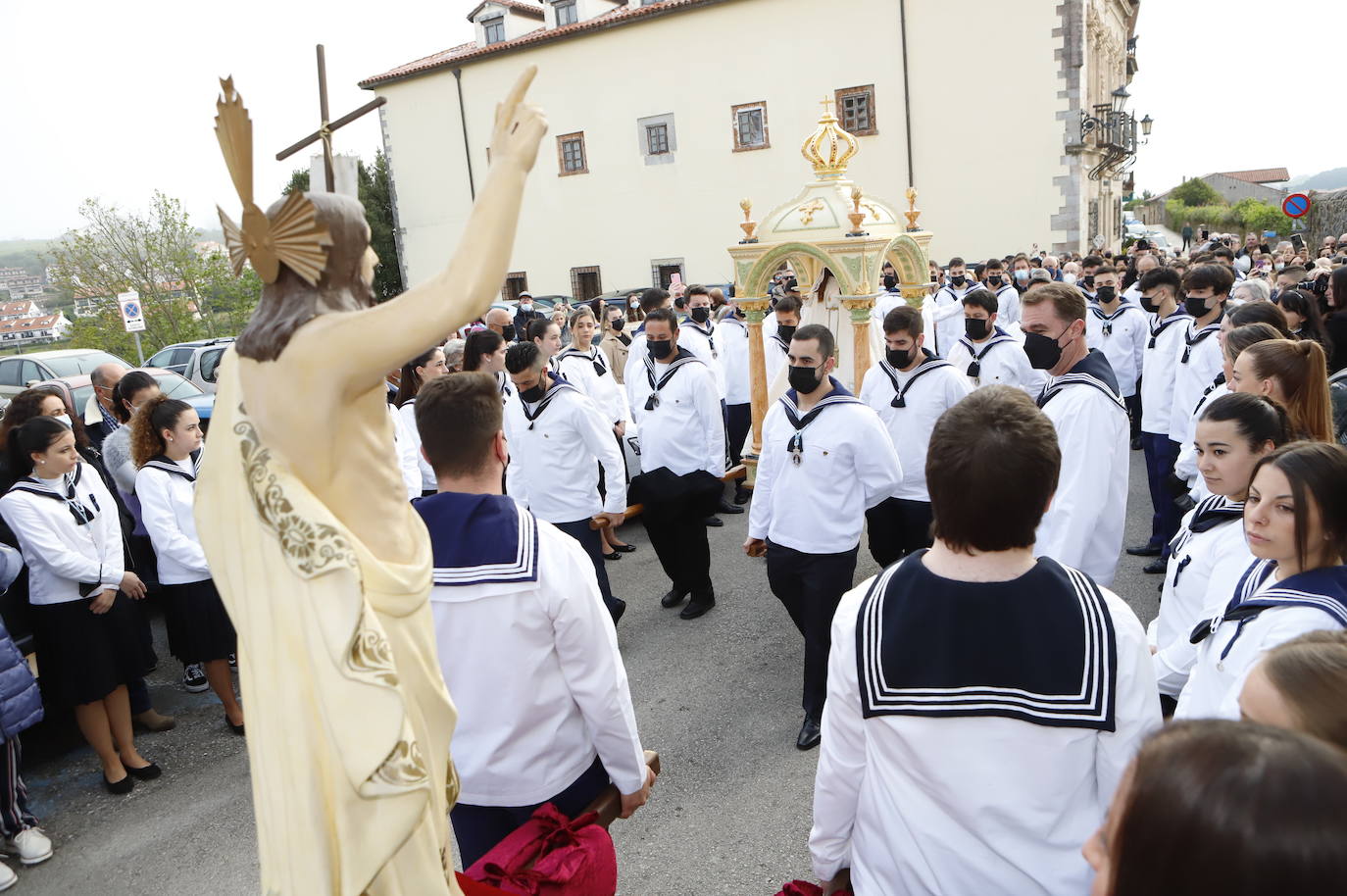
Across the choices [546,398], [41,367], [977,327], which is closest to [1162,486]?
[977,327]

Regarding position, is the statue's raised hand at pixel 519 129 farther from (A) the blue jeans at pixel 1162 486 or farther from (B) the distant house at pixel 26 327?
(B) the distant house at pixel 26 327

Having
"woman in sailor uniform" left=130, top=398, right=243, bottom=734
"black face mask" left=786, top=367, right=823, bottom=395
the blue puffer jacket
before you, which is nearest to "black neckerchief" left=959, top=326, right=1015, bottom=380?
"black face mask" left=786, top=367, right=823, bottom=395

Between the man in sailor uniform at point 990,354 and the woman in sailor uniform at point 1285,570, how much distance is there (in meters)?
4.60

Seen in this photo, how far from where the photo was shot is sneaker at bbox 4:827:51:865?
159 inches

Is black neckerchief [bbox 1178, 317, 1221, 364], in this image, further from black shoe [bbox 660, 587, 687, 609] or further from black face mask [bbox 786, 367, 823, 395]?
black shoe [bbox 660, 587, 687, 609]

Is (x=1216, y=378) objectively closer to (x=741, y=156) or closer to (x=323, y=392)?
(x=323, y=392)

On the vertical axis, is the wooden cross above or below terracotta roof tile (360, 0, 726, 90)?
below

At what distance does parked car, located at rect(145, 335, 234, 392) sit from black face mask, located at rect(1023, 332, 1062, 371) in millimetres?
13714

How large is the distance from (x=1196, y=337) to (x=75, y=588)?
715cm

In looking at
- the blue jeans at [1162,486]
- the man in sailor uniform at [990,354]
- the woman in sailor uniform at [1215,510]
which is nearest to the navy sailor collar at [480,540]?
the woman in sailor uniform at [1215,510]

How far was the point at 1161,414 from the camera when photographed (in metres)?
7.16

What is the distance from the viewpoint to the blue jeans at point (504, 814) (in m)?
2.78

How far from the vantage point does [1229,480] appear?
10.5 ft

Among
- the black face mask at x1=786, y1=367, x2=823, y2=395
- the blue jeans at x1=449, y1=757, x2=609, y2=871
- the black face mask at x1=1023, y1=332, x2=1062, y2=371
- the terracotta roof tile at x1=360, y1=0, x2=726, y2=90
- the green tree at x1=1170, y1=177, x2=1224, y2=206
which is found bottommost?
the blue jeans at x1=449, y1=757, x2=609, y2=871
